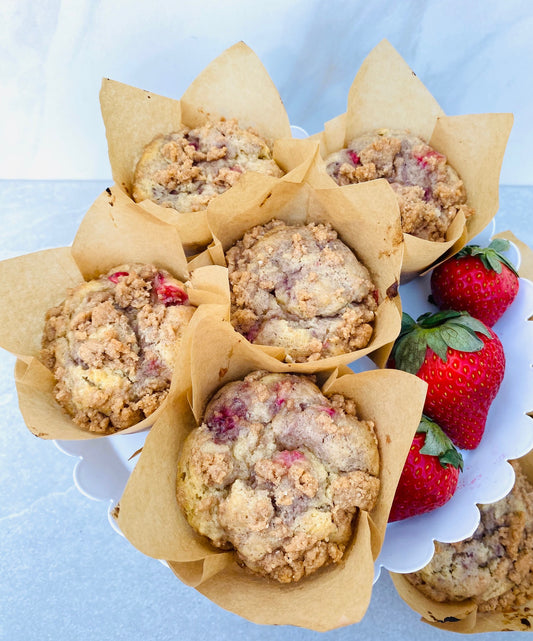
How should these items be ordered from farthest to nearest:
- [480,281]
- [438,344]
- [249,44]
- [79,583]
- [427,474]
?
[249,44] → [79,583] → [480,281] → [438,344] → [427,474]

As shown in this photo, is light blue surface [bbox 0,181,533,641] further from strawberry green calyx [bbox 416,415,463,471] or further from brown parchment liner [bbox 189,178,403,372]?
brown parchment liner [bbox 189,178,403,372]

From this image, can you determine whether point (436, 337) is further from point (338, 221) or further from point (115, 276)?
point (115, 276)

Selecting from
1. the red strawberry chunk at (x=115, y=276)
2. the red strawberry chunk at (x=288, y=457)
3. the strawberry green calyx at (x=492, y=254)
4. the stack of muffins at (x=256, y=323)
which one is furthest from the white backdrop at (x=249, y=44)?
the red strawberry chunk at (x=288, y=457)

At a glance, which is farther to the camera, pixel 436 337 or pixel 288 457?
pixel 436 337

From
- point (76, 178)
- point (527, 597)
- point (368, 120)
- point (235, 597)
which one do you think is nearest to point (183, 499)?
point (235, 597)

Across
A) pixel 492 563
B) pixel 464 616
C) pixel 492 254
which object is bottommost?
pixel 464 616

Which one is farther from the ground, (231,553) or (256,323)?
(256,323)

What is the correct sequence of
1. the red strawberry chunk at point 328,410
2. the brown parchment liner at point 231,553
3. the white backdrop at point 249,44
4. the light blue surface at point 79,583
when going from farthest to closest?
the white backdrop at point 249,44 < the light blue surface at point 79,583 < the red strawberry chunk at point 328,410 < the brown parchment liner at point 231,553

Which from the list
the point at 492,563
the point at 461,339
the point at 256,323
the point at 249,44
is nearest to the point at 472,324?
the point at 461,339

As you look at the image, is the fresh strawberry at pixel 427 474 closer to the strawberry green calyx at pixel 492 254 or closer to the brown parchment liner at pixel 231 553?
the brown parchment liner at pixel 231 553
